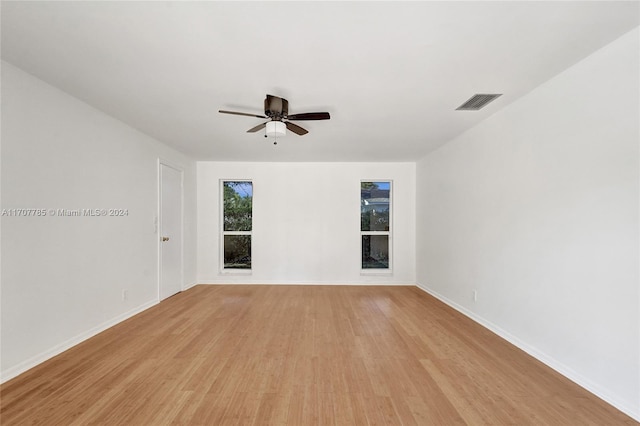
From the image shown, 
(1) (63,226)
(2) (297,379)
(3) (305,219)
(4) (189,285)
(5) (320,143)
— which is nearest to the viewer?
(2) (297,379)

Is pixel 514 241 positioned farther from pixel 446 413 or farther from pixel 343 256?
pixel 343 256

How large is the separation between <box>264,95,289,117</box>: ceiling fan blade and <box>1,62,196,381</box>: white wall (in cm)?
201

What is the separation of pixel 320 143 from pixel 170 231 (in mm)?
2943

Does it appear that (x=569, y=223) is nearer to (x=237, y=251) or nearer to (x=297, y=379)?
(x=297, y=379)

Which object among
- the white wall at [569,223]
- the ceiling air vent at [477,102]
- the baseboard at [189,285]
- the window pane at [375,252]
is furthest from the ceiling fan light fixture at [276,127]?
the baseboard at [189,285]

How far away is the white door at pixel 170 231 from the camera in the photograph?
422 cm

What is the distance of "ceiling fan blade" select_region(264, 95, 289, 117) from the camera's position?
2.39 metres

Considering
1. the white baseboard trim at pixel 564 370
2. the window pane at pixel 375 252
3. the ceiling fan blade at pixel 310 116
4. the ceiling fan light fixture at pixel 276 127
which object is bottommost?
the white baseboard trim at pixel 564 370

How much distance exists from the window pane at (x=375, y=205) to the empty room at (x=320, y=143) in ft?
5.45

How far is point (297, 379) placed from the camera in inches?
84.4

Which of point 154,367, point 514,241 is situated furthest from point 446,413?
point 154,367

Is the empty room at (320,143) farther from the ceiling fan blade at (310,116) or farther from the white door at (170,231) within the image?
the white door at (170,231)

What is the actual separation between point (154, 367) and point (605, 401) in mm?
3525

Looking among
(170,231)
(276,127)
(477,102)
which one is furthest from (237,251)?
(477,102)
